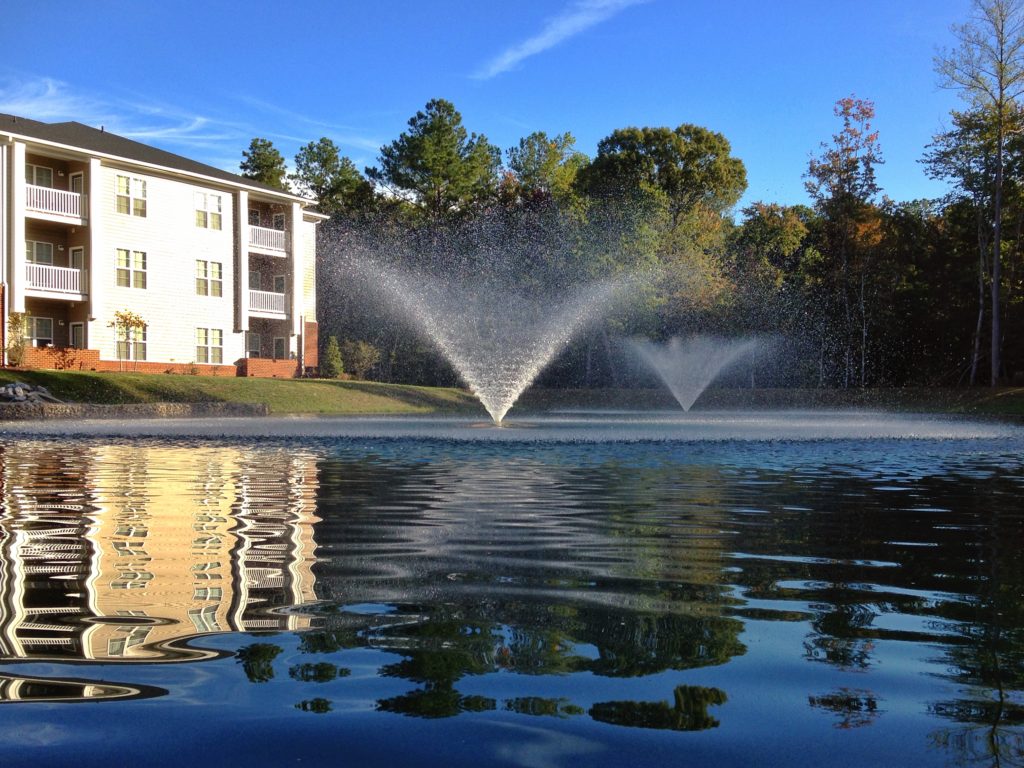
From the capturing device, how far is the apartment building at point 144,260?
41844 mm

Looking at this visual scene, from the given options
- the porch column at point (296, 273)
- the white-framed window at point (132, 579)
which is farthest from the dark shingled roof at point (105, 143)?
the white-framed window at point (132, 579)

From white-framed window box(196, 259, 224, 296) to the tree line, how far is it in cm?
1805

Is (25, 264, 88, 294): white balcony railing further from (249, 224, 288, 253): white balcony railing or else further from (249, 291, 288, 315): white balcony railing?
(249, 224, 288, 253): white balcony railing

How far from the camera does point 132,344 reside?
4581 centimetres

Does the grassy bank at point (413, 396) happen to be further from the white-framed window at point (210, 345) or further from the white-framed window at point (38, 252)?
the white-framed window at point (38, 252)

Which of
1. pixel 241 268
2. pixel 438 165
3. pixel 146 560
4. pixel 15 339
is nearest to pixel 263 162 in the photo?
pixel 438 165

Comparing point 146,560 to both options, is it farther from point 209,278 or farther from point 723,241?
point 723,241

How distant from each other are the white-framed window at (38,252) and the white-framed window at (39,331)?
2.49m

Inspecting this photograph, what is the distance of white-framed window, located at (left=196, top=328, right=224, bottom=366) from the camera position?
49.7m

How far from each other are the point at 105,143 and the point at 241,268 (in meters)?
8.68

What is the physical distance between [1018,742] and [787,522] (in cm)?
Result: 531

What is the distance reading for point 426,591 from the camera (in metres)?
4.98

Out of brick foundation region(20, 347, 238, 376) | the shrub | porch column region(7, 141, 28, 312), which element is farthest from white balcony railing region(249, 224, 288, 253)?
the shrub

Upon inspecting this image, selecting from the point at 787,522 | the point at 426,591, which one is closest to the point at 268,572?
the point at 426,591
